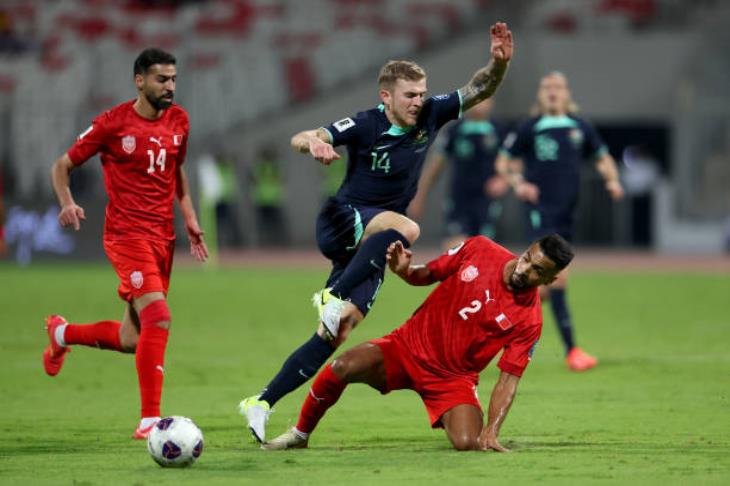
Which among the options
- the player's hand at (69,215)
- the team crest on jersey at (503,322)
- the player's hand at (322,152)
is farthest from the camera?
the player's hand at (69,215)

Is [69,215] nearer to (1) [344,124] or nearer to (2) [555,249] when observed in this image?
(1) [344,124]

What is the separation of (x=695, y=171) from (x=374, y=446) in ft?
65.4

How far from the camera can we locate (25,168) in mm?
24047

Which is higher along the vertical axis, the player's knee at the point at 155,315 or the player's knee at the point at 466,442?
the player's knee at the point at 155,315

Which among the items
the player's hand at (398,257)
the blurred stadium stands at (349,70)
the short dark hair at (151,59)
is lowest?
the blurred stadium stands at (349,70)

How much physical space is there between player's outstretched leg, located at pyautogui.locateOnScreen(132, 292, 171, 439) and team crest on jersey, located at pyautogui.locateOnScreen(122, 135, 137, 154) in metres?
0.82

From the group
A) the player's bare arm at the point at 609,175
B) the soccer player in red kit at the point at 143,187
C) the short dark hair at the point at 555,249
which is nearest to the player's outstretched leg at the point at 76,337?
the soccer player in red kit at the point at 143,187

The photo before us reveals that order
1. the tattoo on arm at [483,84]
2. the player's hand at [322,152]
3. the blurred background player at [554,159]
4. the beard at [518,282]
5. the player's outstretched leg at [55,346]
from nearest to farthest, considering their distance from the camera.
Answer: the player's hand at [322,152] < the beard at [518,282] < the tattoo on arm at [483,84] < the player's outstretched leg at [55,346] < the blurred background player at [554,159]

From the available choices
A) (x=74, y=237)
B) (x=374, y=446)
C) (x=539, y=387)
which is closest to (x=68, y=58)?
(x=74, y=237)

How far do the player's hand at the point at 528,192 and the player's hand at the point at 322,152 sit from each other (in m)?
4.43

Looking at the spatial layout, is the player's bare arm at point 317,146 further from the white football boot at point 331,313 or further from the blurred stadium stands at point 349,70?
the blurred stadium stands at point 349,70

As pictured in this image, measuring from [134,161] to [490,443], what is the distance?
257 cm

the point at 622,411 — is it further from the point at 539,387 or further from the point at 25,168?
the point at 25,168

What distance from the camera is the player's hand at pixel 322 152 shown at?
6191mm
